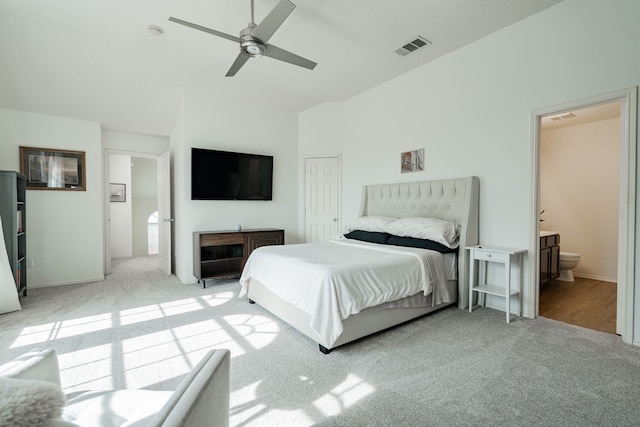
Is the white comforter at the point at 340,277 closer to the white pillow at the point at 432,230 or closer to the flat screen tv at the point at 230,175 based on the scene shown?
the white pillow at the point at 432,230

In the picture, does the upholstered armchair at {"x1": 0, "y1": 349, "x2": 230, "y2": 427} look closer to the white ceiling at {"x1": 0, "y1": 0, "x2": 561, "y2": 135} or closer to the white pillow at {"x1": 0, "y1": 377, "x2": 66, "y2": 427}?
the white pillow at {"x1": 0, "y1": 377, "x2": 66, "y2": 427}

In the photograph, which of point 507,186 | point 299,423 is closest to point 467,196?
point 507,186

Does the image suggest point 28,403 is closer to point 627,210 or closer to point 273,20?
point 273,20

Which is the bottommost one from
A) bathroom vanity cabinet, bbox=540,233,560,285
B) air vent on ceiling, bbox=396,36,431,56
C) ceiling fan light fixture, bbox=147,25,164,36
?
bathroom vanity cabinet, bbox=540,233,560,285

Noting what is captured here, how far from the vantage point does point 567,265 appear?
4.59m

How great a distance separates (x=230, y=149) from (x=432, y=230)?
3463mm

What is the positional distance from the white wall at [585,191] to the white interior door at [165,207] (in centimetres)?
682

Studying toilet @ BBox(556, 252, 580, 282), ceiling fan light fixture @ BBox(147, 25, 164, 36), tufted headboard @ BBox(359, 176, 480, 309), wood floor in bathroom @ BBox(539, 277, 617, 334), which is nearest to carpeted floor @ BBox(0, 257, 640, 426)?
wood floor in bathroom @ BBox(539, 277, 617, 334)

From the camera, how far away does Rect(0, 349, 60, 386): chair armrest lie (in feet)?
3.15

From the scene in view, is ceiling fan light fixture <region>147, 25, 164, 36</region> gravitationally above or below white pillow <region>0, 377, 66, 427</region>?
above

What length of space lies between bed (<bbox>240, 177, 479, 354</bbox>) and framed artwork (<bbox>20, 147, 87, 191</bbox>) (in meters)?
3.50

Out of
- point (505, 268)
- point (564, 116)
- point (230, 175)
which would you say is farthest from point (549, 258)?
point (230, 175)

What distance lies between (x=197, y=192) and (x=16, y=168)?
2.61 m

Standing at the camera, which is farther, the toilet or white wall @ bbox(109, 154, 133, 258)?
white wall @ bbox(109, 154, 133, 258)
